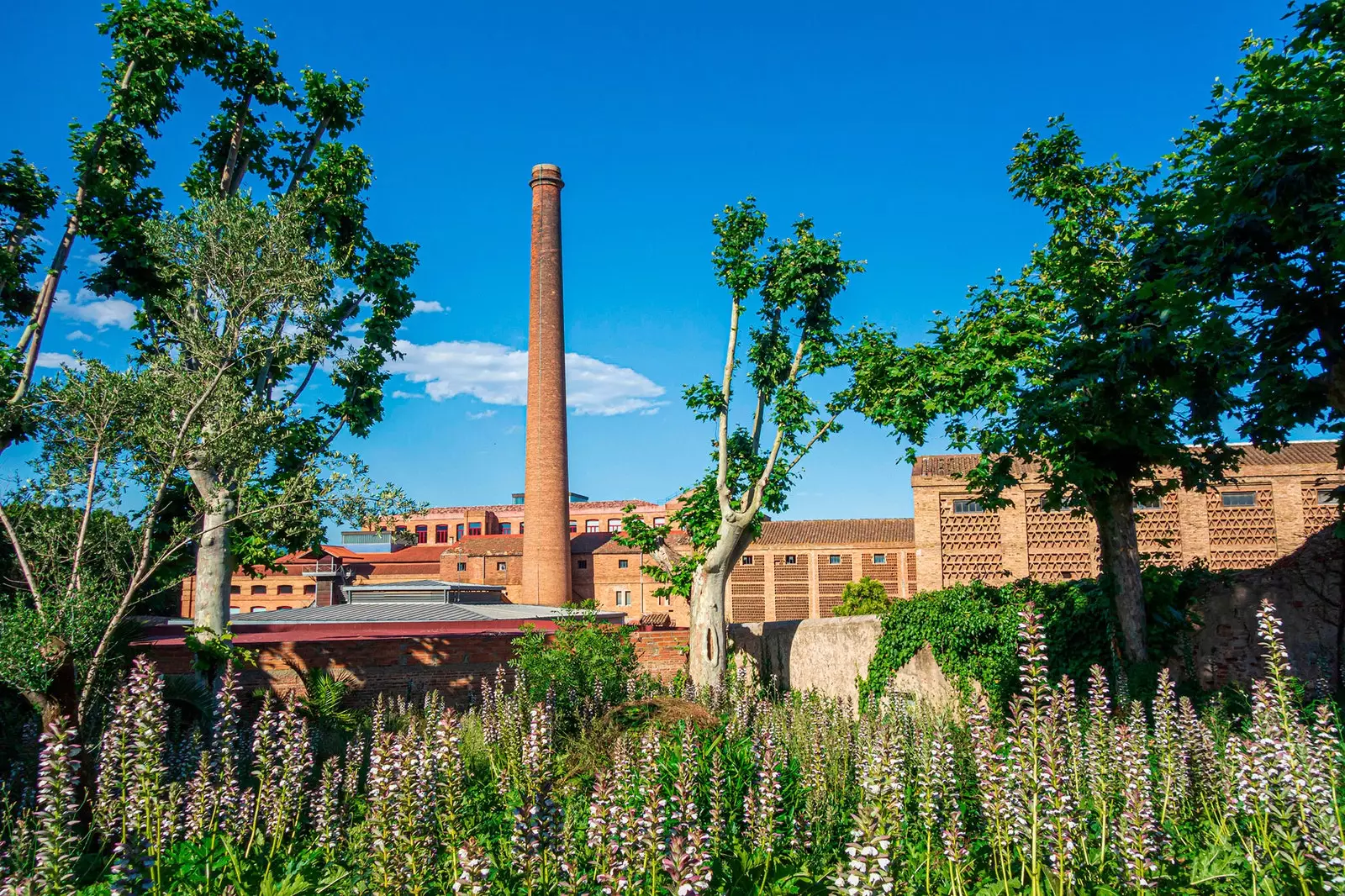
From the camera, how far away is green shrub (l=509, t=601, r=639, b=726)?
11.0 meters

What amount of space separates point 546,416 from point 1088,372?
25.8m

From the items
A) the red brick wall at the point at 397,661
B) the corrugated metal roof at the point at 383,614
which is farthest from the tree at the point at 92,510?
the corrugated metal roof at the point at 383,614

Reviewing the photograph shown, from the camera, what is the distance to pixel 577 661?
11945 mm

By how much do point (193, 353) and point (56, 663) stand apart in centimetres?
461

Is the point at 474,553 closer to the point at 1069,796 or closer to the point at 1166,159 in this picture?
the point at 1166,159

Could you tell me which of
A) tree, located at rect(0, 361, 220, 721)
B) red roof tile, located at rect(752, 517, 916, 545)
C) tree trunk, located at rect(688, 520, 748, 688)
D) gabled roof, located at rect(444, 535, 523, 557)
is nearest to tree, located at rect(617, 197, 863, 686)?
tree trunk, located at rect(688, 520, 748, 688)

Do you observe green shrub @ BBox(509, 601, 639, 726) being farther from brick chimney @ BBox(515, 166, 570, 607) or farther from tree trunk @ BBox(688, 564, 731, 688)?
brick chimney @ BBox(515, 166, 570, 607)

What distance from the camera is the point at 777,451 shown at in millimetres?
14992

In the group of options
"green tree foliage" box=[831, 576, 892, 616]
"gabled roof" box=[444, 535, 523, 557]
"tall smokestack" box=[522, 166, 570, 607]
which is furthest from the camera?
"gabled roof" box=[444, 535, 523, 557]

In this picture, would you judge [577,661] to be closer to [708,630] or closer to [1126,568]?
[708,630]

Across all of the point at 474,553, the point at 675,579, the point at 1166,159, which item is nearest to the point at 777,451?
Result: the point at 675,579

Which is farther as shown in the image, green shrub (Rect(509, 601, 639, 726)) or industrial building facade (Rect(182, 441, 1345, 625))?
industrial building facade (Rect(182, 441, 1345, 625))

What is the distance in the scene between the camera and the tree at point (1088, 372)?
894 centimetres

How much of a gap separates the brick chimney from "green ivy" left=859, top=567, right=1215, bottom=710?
2158 cm
